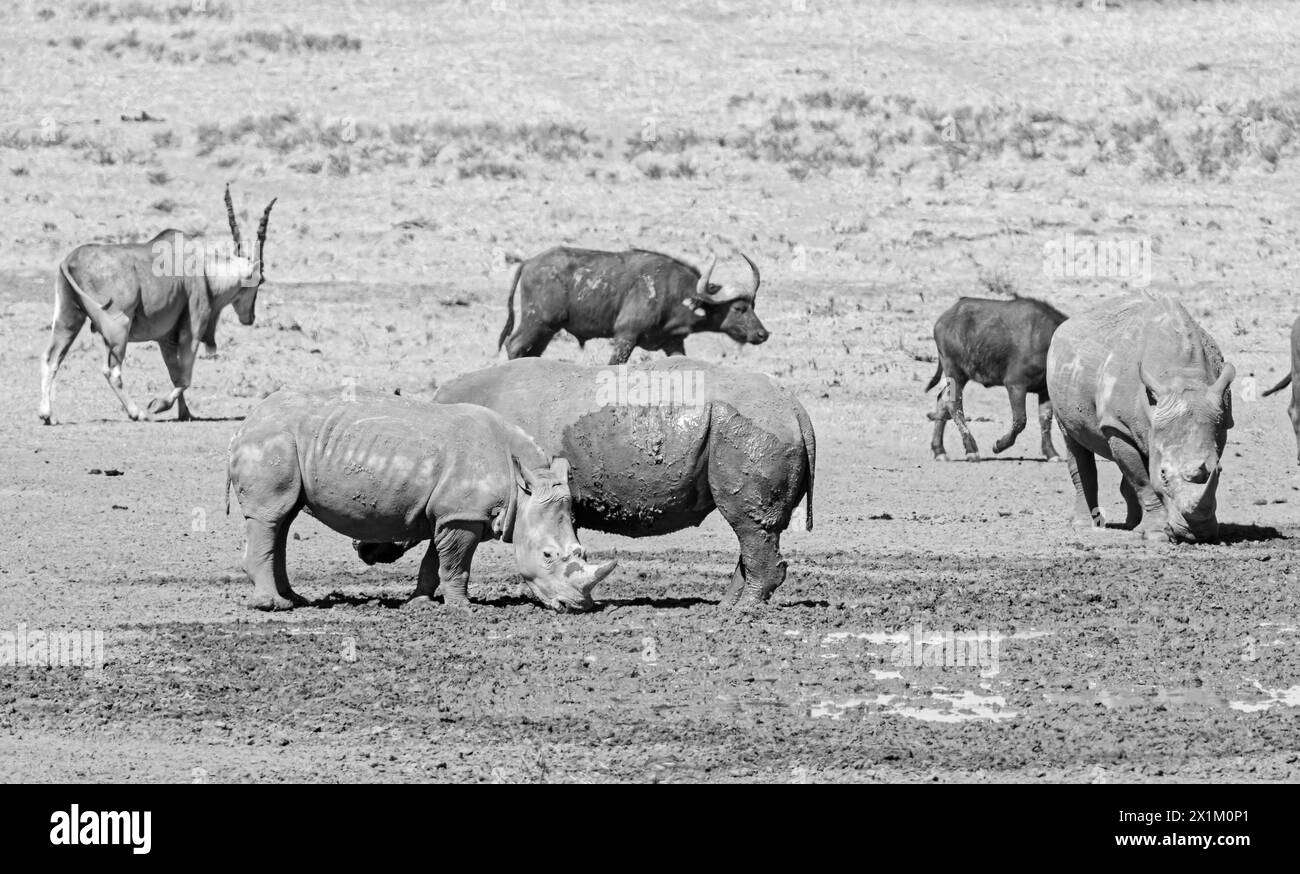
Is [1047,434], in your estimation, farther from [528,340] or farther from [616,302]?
[528,340]

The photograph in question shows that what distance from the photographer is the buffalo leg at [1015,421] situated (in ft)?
64.5

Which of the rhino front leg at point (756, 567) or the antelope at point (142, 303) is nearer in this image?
the rhino front leg at point (756, 567)

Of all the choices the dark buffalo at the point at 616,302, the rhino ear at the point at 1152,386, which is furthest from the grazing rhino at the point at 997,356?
the rhino ear at the point at 1152,386

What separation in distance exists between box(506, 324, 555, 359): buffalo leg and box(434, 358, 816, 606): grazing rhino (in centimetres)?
1037

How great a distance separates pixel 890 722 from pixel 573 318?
536 inches

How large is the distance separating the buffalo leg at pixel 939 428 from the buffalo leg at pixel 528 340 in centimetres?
465

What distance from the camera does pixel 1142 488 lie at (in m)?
15.4

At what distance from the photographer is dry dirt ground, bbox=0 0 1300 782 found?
947cm

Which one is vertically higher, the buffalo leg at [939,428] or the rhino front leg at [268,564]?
the rhino front leg at [268,564]

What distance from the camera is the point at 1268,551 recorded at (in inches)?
577

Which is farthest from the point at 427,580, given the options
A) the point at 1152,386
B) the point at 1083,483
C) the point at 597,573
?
the point at 1083,483

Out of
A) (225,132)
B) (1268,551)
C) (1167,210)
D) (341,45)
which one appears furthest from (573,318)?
(341,45)

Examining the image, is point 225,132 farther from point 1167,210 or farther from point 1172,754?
point 1172,754

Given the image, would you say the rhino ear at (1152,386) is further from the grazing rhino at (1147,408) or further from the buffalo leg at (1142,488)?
the buffalo leg at (1142,488)
